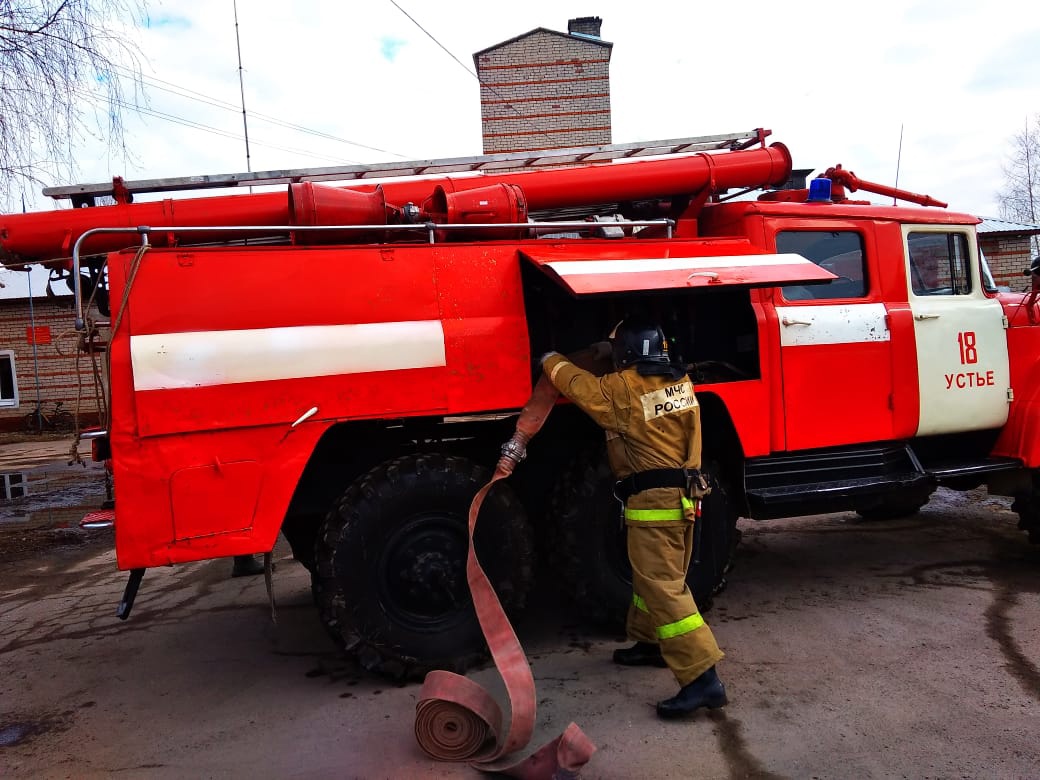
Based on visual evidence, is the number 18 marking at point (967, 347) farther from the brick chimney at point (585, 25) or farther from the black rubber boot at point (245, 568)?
the brick chimney at point (585, 25)

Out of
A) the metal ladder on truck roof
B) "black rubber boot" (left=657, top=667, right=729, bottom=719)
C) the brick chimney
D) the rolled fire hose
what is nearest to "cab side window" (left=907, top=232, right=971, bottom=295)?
the metal ladder on truck roof

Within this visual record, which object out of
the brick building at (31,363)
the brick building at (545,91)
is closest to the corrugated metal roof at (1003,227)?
the brick building at (545,91)

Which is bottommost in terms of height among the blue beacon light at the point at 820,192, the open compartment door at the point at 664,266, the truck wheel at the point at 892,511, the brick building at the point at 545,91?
the truck wheel at the point at 892,511

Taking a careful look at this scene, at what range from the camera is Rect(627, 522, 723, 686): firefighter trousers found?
3.30 m

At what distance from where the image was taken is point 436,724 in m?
3.08

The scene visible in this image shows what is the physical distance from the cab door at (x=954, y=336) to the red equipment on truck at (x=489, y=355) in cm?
2

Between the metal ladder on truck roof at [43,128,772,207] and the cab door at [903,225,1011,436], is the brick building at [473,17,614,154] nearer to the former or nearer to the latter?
the metal ladder on truck roof at [43,128,772,207]

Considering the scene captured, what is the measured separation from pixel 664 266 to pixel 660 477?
1.21 m

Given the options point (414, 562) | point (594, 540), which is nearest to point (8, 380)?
point (414, 562)

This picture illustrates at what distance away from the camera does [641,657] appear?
154 inches

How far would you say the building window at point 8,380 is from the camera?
61.4 feet

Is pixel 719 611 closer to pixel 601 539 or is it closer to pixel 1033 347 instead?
pixel 601 539

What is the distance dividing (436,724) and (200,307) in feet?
6.96

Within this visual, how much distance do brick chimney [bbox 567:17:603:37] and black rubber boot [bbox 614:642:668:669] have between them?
52.2ft
